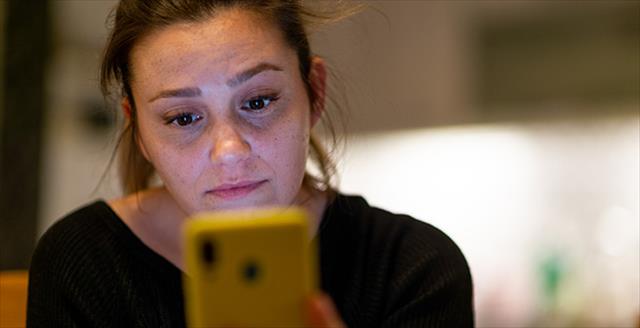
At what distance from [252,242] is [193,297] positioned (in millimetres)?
44

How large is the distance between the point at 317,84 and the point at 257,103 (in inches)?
4.9

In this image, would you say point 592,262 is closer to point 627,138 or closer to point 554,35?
point 627,138

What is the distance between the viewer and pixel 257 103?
0.65m

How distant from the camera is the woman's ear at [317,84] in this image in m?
0.75

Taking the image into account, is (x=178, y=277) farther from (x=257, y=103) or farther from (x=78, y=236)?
(x=257, y=103)

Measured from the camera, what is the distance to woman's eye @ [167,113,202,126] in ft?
2.12

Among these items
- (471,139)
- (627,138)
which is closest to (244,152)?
(471,139)

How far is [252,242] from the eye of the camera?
1.15ft

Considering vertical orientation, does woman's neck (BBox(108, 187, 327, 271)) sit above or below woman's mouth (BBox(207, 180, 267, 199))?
below

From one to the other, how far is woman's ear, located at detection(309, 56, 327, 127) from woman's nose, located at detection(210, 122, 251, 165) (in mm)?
139

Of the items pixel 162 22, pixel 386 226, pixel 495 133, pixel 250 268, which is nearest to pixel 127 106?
pixel 162 22

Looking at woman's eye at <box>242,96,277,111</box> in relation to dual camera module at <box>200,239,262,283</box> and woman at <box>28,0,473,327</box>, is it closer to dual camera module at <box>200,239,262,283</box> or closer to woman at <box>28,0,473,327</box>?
woman at <box>28,0,473,327</box>

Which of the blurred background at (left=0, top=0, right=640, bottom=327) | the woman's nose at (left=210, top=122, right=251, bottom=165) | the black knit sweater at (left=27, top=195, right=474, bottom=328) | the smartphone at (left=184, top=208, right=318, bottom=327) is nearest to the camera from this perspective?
the smartphone at (left=184, top=208, right=318, bottom=327)

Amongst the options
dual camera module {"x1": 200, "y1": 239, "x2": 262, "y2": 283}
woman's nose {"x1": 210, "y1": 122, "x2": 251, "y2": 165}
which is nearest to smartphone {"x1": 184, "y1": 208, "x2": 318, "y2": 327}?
dual camera module {"x1": 200, "y1": 239, "x2": 262, "y2": 283}
